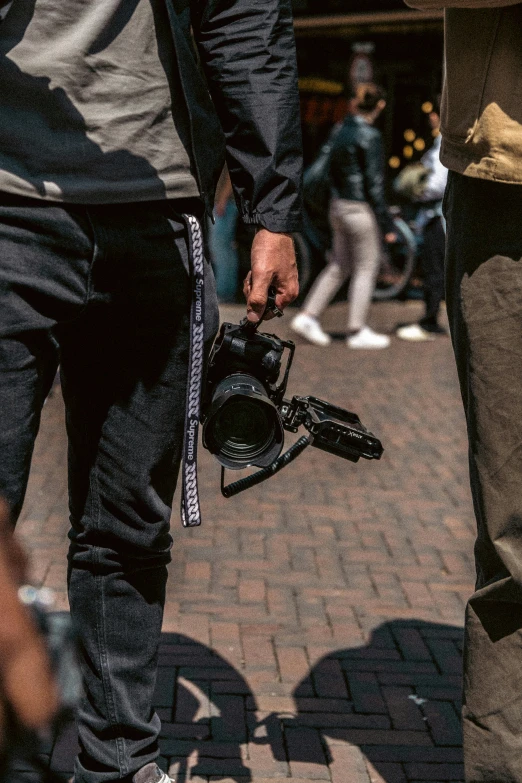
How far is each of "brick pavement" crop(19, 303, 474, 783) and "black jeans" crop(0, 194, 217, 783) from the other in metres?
0.19

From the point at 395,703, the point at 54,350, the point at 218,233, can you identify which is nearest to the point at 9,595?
the point at 54,350

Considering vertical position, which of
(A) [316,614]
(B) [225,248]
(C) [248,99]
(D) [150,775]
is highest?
(C) [248,99]

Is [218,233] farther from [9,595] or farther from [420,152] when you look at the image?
[9,595]

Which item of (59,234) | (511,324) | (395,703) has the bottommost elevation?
(395,703)

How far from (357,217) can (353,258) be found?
39cm

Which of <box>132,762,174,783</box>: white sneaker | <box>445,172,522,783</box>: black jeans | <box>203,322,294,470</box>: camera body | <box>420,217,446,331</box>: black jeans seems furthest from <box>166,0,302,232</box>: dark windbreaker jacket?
<box>420,217,446,331</box>: black jeans

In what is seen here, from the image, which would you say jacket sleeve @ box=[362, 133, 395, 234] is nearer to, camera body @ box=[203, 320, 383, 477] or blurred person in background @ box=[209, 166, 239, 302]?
blurred person in background @ box=[209, 166, 239, 302]

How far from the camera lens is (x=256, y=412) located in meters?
2.01

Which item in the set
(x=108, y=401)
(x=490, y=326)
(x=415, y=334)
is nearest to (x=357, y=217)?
(x=415, y=334)

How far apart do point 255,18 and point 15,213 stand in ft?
1.86

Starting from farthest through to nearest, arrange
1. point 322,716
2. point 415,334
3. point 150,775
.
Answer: point 415,334
point 322,716
point 150,775

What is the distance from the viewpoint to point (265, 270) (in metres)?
1.96

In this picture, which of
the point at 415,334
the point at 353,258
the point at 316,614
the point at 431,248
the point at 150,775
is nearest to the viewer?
the point at 150,775

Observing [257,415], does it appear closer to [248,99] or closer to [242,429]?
[242,429]
